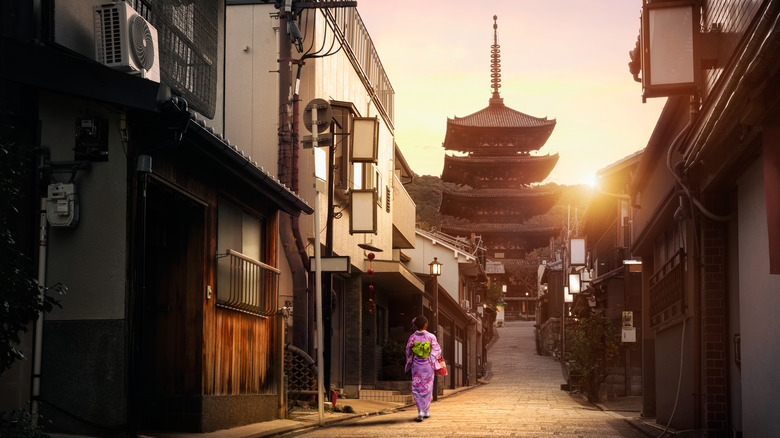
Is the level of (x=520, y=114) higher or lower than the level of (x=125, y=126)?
higher

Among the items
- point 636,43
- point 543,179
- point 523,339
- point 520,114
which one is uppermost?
→ point 520,114

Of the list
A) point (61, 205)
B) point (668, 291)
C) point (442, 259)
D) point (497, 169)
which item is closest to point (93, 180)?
point (61, 205)

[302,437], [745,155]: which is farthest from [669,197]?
[302,437]

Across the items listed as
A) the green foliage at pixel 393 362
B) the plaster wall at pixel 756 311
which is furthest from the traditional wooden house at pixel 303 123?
the plaster wall at pixel 756 311

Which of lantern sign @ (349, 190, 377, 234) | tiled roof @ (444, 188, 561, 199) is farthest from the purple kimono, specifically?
tiled roof @ (444, 188, 561, 199)

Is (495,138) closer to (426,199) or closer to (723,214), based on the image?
(426,199)

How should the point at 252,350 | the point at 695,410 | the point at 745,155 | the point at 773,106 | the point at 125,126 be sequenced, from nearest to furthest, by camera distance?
1. the point at 773,106
2. the point at 125,126
3. the point at 745,155
4. the point at 695,410
5. the point at 252,350

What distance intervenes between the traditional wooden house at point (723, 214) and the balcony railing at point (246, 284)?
579 cm

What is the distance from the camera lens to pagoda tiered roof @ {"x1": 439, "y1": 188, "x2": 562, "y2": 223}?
73.5m

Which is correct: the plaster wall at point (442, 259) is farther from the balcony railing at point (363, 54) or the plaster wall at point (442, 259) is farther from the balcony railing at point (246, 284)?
the balcony railing at point (246, 284)

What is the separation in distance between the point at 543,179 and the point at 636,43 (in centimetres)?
6033

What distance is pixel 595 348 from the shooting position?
28.3 meters

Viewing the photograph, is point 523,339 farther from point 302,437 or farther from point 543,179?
point 302,437

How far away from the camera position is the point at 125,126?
8922 millimetres
